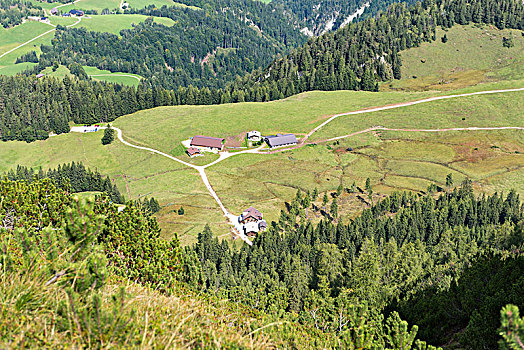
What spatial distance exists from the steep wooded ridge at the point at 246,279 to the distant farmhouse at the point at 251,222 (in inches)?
152

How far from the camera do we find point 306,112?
16725 cm

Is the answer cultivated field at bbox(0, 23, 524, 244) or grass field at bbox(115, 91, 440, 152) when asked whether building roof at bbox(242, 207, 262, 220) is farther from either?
grass field at bbox(115, 91, 440, 152)

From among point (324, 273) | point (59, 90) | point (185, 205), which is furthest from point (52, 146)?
point (324, 273)

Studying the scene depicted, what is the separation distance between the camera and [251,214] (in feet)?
314

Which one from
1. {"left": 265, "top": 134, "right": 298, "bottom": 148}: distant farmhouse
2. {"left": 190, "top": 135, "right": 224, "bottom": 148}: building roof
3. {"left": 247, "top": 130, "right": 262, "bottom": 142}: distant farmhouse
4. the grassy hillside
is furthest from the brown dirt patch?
{"left": 190, "top": 135, "right": 224, "bottom": 148}: building roof

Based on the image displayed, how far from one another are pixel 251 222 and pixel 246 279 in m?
30.8

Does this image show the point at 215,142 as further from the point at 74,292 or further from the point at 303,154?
the point at 74,292

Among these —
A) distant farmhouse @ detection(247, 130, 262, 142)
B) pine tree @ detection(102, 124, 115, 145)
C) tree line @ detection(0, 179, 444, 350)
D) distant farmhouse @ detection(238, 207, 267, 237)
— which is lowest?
distant farmhouse @ detection(238, 207, 267, 237)

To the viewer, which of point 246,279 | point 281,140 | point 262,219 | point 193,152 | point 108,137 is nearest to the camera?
point 246,279

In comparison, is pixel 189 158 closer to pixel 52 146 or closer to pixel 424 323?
pixel 52 146

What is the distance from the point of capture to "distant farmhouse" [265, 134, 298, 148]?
140625 mm

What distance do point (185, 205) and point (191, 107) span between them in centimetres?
8762

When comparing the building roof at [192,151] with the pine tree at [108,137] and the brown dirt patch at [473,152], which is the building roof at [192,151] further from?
the brown dirt patch at [473,152]

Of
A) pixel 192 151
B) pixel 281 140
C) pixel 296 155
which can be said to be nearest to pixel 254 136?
pixel 281 140
